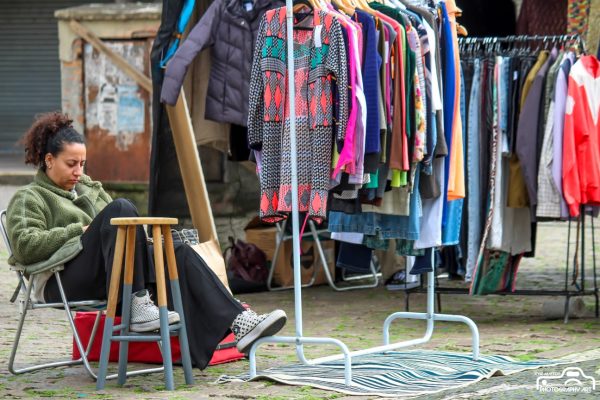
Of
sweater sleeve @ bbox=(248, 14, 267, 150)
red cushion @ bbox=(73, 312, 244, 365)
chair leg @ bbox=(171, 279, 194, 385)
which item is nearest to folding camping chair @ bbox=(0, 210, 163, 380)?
red cushion @ bbox=(73, 312, 244, 365)

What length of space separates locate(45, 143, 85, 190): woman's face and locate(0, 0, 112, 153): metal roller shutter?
1558 centimetres

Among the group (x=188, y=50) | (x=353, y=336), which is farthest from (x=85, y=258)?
(x=353, y=336)

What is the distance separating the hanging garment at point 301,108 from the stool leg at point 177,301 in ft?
1.74

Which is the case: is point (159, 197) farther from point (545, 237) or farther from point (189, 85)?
point (545, 237)

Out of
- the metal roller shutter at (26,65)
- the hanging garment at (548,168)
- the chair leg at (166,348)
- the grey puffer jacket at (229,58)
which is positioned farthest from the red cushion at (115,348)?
the metal roller shutter at (26,65)

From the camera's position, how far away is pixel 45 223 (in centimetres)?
610

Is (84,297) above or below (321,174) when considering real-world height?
below

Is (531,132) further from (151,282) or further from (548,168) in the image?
(151,282)

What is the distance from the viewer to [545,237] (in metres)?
13.9

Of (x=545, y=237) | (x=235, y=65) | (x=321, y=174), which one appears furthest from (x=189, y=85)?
(x=545, y=237)

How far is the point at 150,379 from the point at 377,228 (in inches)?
62.3

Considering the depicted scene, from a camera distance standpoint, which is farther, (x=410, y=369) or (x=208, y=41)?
(x=208, y=41)

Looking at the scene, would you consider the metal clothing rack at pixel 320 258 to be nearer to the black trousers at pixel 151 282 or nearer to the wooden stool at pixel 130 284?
the black trousers at pixel 151 282

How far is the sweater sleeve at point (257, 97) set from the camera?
6027 mm
